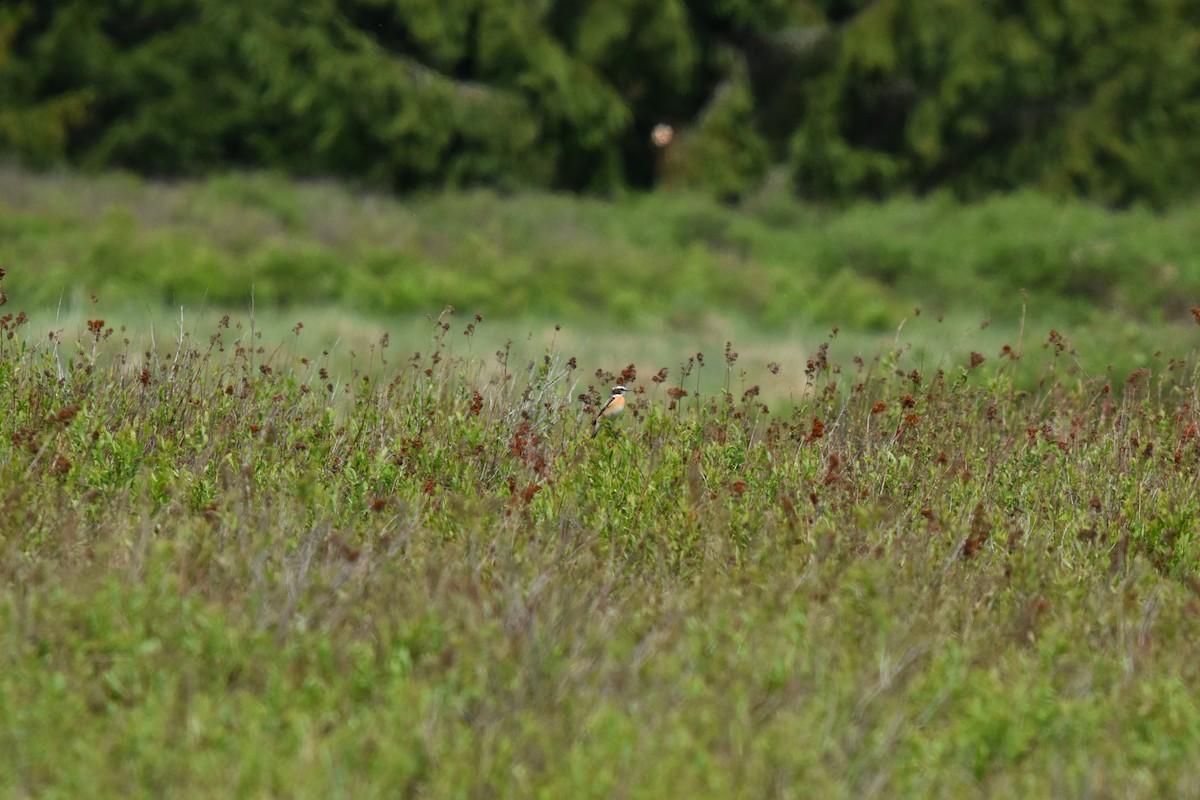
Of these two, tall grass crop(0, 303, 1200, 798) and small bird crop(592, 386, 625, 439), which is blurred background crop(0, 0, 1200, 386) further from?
tall grass crop(0, 303, 1200, 798)

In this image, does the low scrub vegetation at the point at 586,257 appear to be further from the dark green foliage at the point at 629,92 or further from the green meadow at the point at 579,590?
the green meadow at the point at 579,590

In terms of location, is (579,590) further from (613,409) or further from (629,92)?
(629,92)

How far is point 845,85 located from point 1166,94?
446 cm

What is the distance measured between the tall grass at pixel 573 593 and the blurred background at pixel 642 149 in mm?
7772

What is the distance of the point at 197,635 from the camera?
143 inches

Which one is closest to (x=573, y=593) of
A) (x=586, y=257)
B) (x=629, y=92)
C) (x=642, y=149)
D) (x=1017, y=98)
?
(x=586, y=257)

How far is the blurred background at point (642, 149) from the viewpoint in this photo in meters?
14.4

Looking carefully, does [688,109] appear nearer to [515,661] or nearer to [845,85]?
[845,85]

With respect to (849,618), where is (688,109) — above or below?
above

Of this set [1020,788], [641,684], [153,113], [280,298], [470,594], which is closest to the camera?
[1020,788]

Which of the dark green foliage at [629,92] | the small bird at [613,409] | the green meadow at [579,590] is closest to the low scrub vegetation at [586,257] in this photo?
the dark green foliage at [629,92]

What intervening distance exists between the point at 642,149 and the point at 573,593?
726 inches

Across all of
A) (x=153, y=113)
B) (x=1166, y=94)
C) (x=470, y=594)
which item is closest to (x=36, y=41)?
(x=153, y=113)

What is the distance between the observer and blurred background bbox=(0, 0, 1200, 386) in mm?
14391
